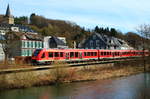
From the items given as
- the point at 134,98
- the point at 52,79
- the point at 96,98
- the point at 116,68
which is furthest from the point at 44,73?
the point at 116,68

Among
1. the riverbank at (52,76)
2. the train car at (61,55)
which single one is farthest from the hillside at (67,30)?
the riverbank at (52,76)

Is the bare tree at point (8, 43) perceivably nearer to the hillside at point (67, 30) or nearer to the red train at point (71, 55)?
the red train at point (71, 55)

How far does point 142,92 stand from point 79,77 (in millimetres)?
12734

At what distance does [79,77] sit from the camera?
3944cm

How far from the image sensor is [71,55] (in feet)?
157

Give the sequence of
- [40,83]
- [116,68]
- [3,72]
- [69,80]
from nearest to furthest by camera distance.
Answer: [3,72], [40,83], [69,80], [116,68]

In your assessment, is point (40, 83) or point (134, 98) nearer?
point (134, 98)

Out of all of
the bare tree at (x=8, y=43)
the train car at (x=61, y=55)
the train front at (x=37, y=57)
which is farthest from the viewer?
the bare tree at (x=8, y=43)

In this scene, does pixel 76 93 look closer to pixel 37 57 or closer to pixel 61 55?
pixel 37 57

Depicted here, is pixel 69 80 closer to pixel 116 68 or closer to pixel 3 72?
pixel 3 72

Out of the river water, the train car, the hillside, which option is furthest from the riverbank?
the hillside

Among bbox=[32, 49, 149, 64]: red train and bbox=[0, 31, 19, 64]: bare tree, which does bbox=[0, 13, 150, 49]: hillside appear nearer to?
bbox=[32, 49, 149, 64]: red train

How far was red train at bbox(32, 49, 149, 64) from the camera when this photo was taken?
41.8 m

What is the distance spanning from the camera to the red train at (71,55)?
41.8 metres
